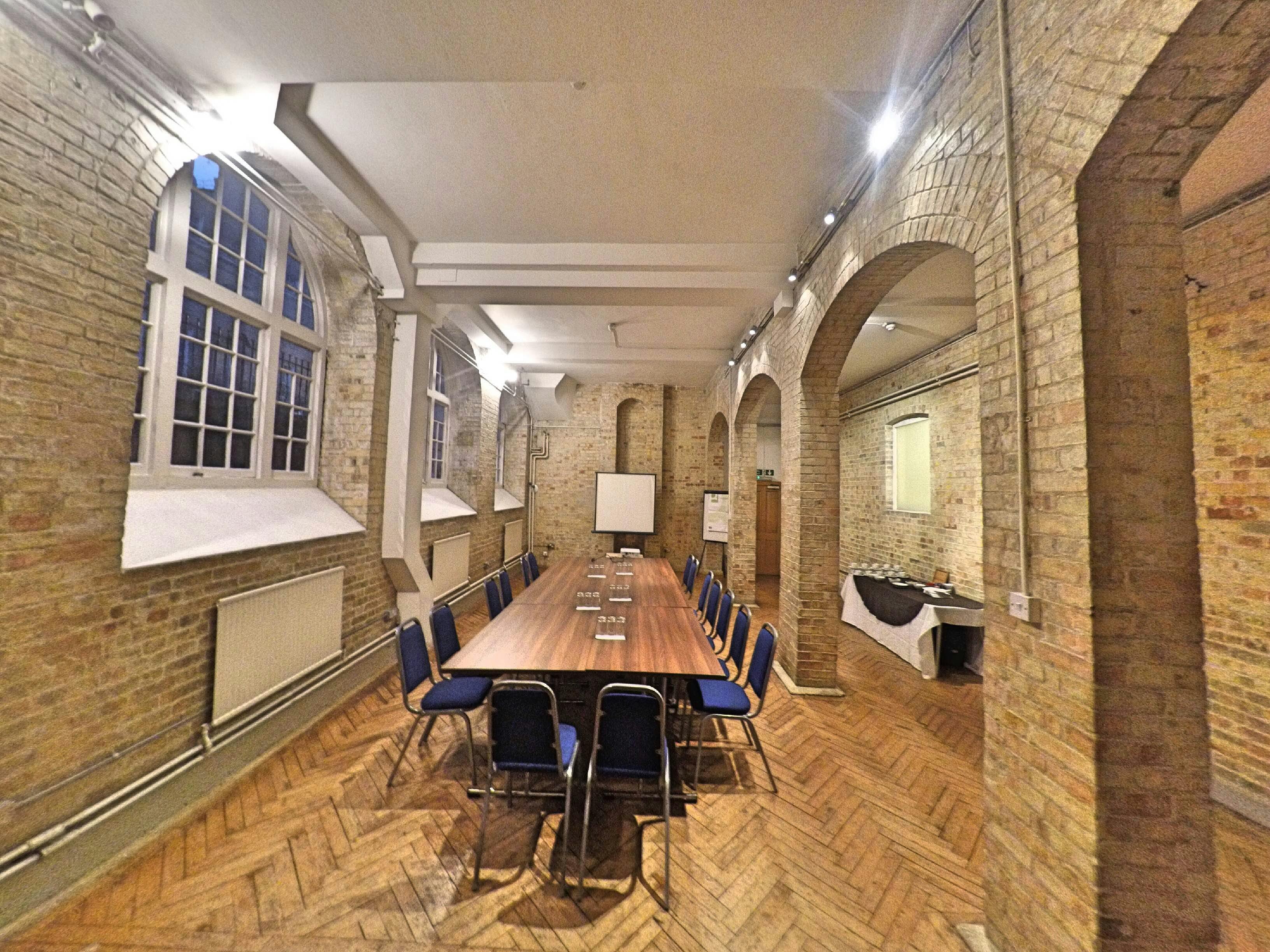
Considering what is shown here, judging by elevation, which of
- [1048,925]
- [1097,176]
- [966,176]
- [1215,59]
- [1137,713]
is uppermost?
[966,176]

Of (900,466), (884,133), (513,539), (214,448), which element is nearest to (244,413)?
(214,448)

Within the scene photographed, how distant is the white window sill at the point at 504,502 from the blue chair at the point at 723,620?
14.9 feet

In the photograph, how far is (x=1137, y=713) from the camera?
4.43 ft

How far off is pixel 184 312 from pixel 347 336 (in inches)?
51.6

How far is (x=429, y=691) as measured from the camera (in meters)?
2.86

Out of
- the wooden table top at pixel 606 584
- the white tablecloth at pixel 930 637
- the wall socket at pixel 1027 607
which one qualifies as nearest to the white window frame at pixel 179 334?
the wooden table top at pixel 606 584

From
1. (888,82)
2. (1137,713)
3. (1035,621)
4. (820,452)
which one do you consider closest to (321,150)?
(888,82)

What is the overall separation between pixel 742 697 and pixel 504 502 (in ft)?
19.7

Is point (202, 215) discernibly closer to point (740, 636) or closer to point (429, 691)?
point (429, 691)

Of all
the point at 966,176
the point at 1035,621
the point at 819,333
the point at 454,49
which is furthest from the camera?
the point at 819,333

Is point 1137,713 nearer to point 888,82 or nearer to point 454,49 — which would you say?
point 888,82

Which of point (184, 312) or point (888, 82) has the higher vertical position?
point (888, 82)

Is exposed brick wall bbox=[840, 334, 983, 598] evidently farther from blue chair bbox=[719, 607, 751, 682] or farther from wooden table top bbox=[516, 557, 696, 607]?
wooden table top bbox=[516, 557, 696, 607]

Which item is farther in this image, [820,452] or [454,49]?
[820,452]
